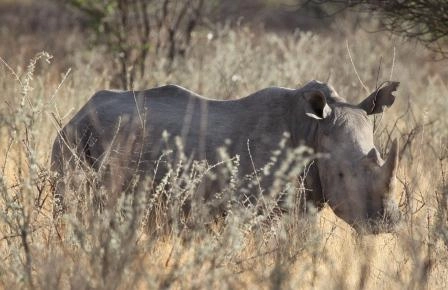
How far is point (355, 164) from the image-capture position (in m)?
5.96

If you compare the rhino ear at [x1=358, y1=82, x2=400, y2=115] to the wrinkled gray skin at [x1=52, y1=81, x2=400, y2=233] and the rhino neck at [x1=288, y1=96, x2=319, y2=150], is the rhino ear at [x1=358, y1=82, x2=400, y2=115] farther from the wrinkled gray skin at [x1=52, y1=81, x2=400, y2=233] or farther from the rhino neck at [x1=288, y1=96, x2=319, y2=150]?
the rhino neck at [x1=288, y1=96, x2=319, y2=150]

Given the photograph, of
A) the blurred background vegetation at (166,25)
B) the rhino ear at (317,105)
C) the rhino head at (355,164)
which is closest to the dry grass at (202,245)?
the rhino head at (355,164)

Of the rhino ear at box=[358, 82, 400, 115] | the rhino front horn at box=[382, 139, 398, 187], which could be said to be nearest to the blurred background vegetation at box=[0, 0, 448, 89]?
the rhino ear at box=[358, 82, 400, 115]

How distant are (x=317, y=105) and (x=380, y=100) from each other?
0.51m

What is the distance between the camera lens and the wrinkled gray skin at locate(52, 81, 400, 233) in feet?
19.3

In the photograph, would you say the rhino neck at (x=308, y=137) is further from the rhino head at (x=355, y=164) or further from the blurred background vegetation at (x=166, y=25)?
the blurred background vegetation at (x=166, y=25)

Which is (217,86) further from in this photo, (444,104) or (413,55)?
(413,55)

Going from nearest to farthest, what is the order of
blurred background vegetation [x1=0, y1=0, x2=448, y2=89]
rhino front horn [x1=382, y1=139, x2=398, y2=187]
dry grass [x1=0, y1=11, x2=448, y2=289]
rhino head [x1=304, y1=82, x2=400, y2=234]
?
dry grass [x1=0, y1=11, x2=448, y2=289], rhino front horn [x1=382, y1=139, x2=398, y2=187], rhino head [x1=304, y1=82, x2=400, y2=234], blurred background vegetation [x1=0, y1=0, x2=448, y2=89]

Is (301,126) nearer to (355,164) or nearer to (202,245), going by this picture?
(355,164)

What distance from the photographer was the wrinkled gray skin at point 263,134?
5879 millimetres

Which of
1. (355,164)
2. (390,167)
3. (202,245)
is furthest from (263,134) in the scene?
(202,245)

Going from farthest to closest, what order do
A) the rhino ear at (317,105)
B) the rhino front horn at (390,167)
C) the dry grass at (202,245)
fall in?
the rhino ear at (317,105) → the rhino front horn at (390,167) → the dry grass at (202,245)

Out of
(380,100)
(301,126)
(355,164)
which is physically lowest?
(355,164)

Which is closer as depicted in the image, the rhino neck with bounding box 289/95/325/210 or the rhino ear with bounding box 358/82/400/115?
the rhino neck with bounding box 289/95/325/210
